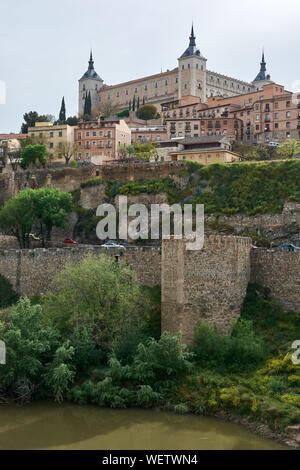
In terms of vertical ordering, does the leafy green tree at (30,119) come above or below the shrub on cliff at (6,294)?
above

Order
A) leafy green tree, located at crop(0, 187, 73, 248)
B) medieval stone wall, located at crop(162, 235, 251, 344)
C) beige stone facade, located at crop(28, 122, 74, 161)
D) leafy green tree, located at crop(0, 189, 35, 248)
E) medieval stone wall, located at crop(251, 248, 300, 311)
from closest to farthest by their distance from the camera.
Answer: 1. medieval stone wall, located at crop(162, 235, 251, 344)
2. medieval stone wall, located at crop(251, 248, 300, 311)
3. leafy green tree, located at crop(0, 189, 35, 248)
4. leafy green tree, located at crop(0, 187, 73, 248)
5. beige stone facade, located at crop(28, 122, 74, 161)

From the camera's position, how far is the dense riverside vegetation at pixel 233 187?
45.5 metres

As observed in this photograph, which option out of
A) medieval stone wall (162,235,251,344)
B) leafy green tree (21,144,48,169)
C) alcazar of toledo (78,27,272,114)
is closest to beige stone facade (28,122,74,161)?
leafy green tree (21,144,48,169)

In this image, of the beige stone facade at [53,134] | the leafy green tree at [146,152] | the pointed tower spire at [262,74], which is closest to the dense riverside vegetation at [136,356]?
the leafy green tree at [146,152]

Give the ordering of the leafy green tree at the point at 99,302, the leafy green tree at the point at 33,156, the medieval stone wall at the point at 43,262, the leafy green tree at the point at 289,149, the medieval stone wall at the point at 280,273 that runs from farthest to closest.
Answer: the leafy green tree at the point at 33,156 → the leafy green tree at the point at 289,149 → the medieval stone wall at the point at 43,262 → the medieval stone wall at the point at 280,273 → the leafy green tree at the point at 99,302

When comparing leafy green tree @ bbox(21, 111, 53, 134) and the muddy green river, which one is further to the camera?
leafy green tree @ bbox(21, 111, 53, 134)

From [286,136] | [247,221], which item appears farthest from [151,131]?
[247,221]

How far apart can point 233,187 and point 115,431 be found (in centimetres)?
2960

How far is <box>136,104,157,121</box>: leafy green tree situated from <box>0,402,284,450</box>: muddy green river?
251ft

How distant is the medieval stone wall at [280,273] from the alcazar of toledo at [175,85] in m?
76.3

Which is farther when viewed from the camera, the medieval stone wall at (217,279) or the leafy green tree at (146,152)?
the leafy green tree at (146,152)

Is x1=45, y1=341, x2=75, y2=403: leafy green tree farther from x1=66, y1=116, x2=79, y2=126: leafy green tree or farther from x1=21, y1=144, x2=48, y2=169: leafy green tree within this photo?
x1=66, y1=116, x2=79, y2=126: leafy green tree

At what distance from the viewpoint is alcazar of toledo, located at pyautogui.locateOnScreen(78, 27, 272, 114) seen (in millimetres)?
105375

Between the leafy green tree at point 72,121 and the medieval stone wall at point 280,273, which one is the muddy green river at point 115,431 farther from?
the leafy green tree at point 72,121
